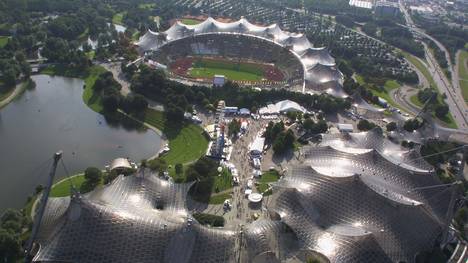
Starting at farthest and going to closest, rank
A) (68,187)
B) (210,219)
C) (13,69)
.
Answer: (13,69)
(68,187)
(210,219)

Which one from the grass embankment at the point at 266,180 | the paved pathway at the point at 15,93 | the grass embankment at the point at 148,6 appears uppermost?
the paved pathway at the point at 15,93

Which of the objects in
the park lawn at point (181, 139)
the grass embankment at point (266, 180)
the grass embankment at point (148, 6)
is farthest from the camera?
the grass embankment at point (148, 6)

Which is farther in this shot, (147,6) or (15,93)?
(147,6)

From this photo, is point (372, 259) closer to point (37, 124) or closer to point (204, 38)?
point (37, 124)

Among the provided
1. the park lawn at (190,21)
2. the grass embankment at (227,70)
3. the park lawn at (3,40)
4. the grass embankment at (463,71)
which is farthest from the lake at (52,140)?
the grass embankment at (463,71)

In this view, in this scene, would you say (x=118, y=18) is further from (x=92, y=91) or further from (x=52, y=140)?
(x=52, y=140)

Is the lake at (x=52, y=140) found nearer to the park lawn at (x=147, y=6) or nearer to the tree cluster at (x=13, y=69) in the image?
the tree cluster at (x=13, y=69)

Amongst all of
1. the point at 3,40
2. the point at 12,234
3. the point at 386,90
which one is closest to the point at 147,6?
the point at 3,40

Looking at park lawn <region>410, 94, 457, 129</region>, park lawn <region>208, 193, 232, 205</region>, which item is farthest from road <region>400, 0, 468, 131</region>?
park lawn <region>208, 193, 232, 205</region>
